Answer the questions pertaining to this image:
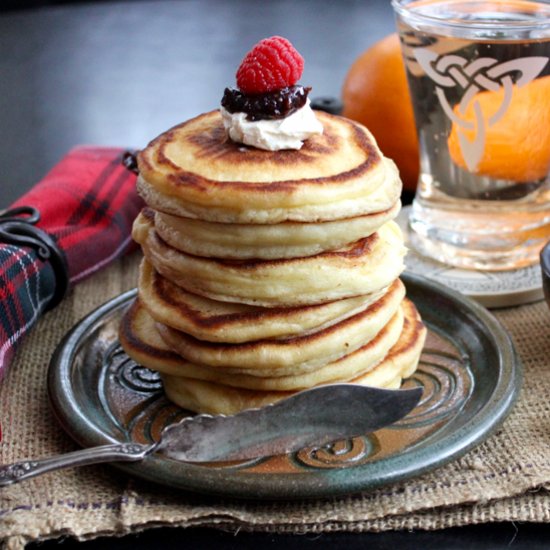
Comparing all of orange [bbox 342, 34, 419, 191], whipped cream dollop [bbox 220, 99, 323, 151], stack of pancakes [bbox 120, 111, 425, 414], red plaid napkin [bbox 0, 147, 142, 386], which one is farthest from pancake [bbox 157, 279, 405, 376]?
orange [bbox 342, 34, 419, 191]

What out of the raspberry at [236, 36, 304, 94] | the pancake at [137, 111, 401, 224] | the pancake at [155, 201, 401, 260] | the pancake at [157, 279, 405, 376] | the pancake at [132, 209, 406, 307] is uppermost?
the raspberry at [236, 36, 304, 94]

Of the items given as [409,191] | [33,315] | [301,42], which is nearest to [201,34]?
[301,42]

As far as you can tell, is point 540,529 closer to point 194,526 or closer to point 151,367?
point 194,526

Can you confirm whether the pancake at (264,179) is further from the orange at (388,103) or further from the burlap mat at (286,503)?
the orange at (388,103)

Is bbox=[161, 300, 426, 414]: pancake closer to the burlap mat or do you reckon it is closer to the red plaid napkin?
the burlap mat

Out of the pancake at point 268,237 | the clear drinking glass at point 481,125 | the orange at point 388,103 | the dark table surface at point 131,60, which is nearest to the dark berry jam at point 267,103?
the pancake at point 268,237
